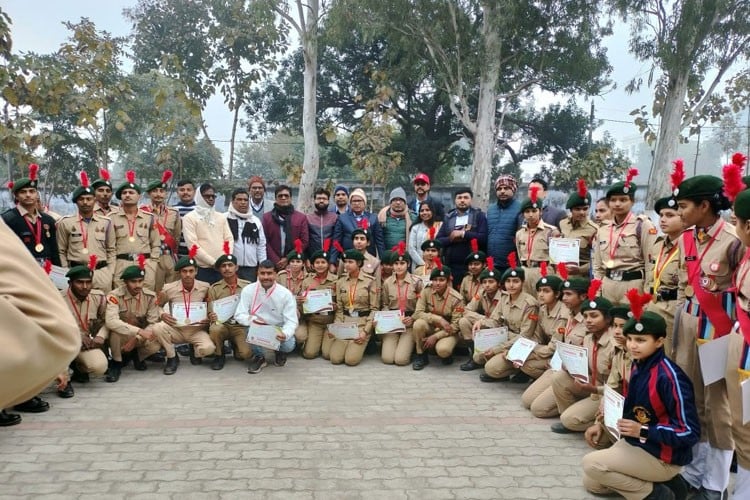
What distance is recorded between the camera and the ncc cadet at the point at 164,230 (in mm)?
6773

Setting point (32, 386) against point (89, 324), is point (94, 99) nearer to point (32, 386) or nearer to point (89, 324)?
point (89, 324)

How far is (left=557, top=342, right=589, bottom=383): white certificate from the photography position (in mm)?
Result: 4359

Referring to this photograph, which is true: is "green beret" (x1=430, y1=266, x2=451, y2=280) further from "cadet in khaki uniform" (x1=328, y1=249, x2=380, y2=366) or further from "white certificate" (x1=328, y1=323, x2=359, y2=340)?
"white certificate" (x1=328, y1=323, x2=359, y2=340)

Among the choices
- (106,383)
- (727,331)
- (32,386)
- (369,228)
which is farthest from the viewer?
(369,228)

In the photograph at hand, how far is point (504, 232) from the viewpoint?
6734 mm

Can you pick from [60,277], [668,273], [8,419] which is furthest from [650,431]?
[60,277]

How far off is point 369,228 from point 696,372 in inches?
174

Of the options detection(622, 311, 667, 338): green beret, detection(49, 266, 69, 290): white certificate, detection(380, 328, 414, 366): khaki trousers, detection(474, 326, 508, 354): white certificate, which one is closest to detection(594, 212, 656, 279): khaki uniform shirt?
detection(474, 326, 508, 354): white certificate

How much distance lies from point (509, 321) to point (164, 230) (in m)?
4.34

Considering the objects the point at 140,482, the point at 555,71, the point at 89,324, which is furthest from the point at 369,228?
the point at 555,71

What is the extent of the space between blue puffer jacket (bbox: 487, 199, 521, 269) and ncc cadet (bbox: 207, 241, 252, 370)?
3135 millimetres

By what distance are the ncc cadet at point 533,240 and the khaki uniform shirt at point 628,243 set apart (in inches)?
39.4

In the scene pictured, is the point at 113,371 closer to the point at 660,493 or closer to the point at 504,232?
the point at 504,232

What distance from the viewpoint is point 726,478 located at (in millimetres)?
3277
